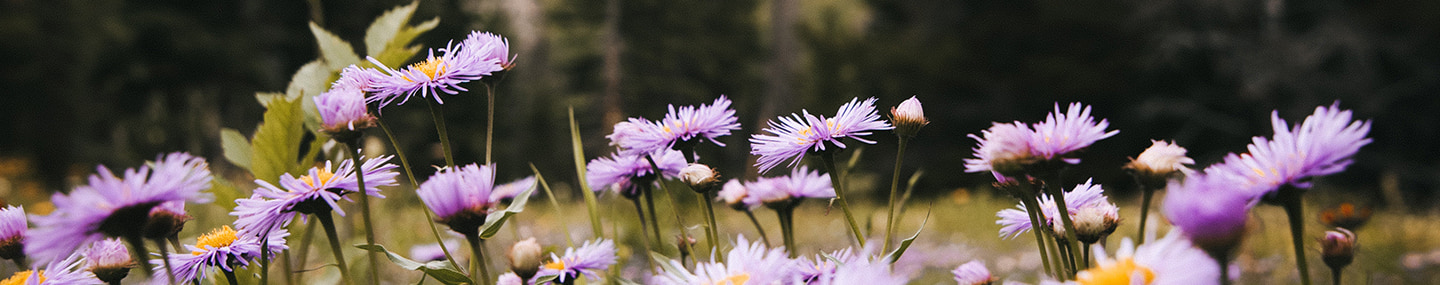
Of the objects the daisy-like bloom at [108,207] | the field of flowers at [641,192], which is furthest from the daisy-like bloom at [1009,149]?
the daisy-like bloom at [108,207]

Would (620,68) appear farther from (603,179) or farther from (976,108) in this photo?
(603,179)

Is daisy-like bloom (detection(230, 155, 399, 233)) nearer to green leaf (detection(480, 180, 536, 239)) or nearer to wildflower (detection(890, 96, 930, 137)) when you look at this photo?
green leaf (detection(480, 180, 536, 239))

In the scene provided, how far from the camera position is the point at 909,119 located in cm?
52

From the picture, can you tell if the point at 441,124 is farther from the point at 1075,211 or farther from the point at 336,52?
the point at 1075,211

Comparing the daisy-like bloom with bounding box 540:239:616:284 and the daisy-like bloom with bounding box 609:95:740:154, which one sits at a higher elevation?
the daisy-like bloom with bounding box 609:95:740:154

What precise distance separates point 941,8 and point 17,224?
8.74 metres

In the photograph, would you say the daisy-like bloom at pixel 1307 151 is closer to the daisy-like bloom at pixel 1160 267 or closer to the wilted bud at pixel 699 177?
the daisy-like bloom at pixel 1160 267

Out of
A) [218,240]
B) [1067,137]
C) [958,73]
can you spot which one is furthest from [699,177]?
[958,73]

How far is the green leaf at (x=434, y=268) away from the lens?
0.48 metres

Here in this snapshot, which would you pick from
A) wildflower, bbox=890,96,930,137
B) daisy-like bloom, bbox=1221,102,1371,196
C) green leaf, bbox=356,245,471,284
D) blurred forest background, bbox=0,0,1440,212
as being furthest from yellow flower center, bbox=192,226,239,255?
blurred forest background, bbox=0,0,1440,212

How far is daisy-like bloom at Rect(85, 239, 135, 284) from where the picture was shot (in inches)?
18.7

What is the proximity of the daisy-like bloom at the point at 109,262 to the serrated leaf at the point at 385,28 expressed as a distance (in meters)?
0.31

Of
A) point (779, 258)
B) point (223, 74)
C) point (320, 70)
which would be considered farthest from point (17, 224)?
point (223, 74)

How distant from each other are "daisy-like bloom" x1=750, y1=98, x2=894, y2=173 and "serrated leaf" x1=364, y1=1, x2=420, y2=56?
43 centimetres
